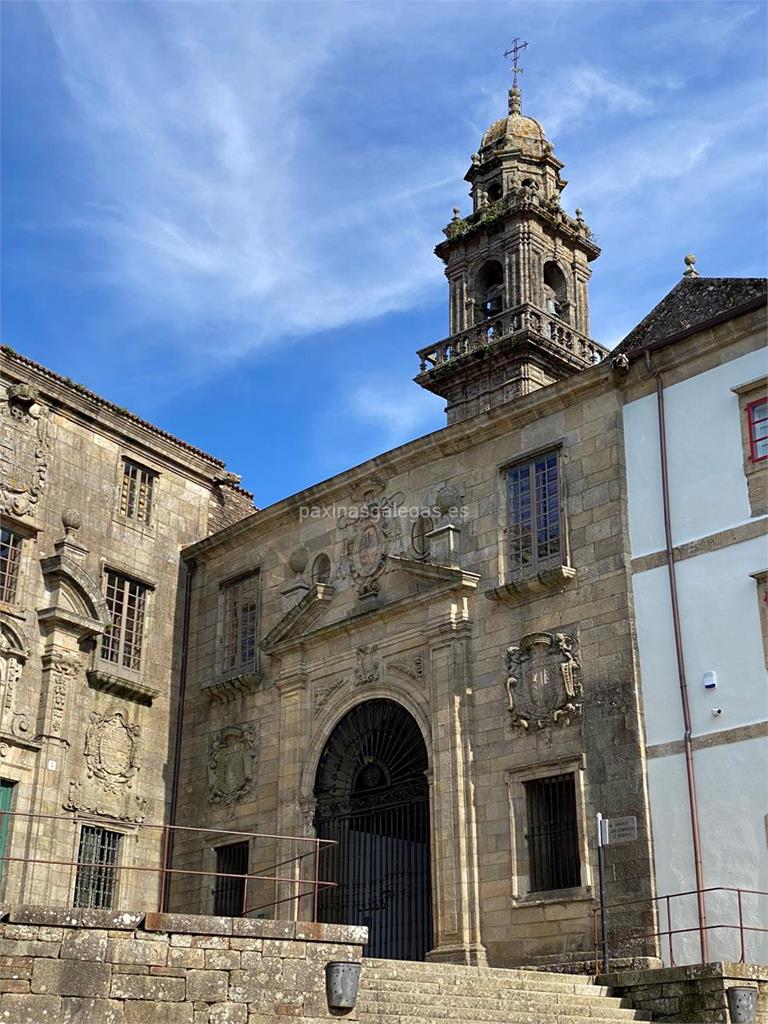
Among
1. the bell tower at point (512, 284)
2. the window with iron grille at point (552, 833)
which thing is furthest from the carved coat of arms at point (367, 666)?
the bell tower at point (512, 284)

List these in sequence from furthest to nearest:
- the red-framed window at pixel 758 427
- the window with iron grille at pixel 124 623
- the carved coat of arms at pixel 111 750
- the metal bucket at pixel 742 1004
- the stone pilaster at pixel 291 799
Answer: the window with iron grille at pixel 124 623 → the carved coat of arms at pixel 111 750 → the stone pilaster at pixel 291 799 → the red-framed window at pixel 758 427 → the metal bucket at pixel 742 1004

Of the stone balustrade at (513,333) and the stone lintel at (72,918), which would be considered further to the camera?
the stone balustrade at (513,333)

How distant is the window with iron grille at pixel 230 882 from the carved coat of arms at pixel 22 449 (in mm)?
5749

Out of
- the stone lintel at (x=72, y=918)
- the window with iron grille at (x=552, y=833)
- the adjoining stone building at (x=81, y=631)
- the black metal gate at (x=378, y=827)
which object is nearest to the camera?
the stone lintel at (x=72, y=918)

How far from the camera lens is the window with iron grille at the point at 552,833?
14.7m

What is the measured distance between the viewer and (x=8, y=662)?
17781 mm

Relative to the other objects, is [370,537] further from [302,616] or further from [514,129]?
[514,129]

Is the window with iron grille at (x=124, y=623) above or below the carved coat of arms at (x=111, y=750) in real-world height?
above

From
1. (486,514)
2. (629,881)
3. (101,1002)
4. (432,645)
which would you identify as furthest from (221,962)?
(486,514)

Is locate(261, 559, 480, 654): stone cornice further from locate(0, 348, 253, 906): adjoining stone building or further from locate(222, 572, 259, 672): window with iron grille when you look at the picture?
locate(0, 348, 253, 906): adjoining stone building

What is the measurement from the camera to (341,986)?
1063 centimetres

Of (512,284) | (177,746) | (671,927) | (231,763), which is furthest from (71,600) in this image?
(512,284)

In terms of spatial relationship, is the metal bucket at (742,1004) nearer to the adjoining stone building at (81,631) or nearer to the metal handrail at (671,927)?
the metal handrail at (671,927)

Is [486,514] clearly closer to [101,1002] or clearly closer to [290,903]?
[290,903]
